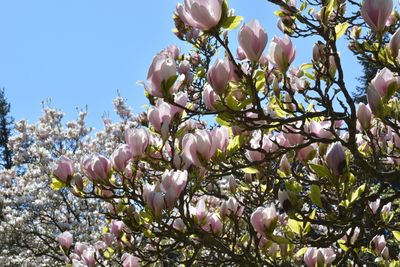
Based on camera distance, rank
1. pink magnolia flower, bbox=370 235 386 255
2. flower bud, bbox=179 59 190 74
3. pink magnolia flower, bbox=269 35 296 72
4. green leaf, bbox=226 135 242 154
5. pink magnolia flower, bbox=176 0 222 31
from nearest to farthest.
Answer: pink magnolia flower, bbox=176 0 222 31
pink magnolia flower, bbox=269 35 296 72
green leaf, bbox=226 135 242 154
pink magnolia flower, bbox=370 235 386 255
flower bud, bbox=179 59 190 74

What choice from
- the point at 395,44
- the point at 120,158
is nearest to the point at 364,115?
the point at 395,44

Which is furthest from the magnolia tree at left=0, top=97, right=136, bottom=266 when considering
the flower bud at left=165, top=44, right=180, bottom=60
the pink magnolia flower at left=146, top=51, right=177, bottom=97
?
the pink magnolia flower at left=146, top=51, right=177, bottom=97

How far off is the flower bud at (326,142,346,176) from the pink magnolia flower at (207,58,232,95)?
1.58 feet

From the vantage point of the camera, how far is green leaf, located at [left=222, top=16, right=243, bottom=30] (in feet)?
5.34

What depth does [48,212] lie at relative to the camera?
37.1 ft

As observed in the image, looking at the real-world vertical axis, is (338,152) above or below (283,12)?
below

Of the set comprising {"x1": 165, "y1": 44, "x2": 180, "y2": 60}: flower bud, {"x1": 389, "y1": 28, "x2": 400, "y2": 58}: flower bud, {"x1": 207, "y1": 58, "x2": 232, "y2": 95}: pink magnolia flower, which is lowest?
{"x1": 389, "y1": 28, "x2": 400, "y2": 58}: flower bud

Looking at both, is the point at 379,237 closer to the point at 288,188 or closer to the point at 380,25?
the point at 288,188

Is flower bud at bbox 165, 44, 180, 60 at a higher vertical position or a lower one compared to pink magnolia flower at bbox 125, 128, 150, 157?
higher

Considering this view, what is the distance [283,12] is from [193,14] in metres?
1.28

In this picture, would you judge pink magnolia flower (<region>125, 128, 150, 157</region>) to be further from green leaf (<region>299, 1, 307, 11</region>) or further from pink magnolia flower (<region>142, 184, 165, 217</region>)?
green leaf (<region>299, 1, 307, 11</region>)

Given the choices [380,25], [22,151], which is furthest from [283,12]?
[22,151]

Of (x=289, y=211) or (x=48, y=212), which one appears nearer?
(x=289, y=211)

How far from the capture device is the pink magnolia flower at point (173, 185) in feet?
6.20
